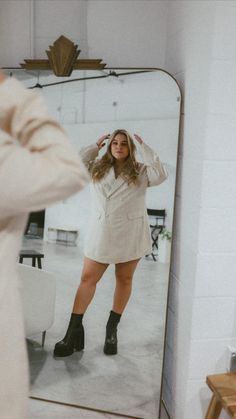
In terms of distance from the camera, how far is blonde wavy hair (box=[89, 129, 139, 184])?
5.84ft

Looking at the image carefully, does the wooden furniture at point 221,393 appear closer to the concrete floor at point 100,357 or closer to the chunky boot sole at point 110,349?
the concrete floor at point 100,357

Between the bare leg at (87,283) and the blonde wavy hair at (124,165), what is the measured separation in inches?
14.5

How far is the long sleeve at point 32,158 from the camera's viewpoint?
830 mm

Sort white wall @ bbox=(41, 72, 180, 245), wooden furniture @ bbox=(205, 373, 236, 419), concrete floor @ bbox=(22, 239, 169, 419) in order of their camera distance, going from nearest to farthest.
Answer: wooden furniture @ bbox=(205, 373, 236, 419) → white wall @ bbox=(41, 72, 180, 245) → concrete floor @ bbox=(22, 239, 169, 419)

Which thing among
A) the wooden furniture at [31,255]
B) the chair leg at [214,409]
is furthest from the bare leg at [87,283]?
the chair leg at [214,409]

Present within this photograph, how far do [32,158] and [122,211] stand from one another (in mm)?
988

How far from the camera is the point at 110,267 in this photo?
1860 mm

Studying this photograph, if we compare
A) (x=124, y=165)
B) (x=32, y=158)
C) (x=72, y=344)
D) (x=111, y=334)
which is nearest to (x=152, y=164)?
(x=124, y=165)

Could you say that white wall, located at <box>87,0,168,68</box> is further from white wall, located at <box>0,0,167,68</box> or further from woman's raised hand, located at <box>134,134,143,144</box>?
woman's raised hand, located at <box>134,134,143,144</box>

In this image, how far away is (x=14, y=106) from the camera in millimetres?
869

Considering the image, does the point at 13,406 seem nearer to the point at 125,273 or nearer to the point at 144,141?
the point at 125,273

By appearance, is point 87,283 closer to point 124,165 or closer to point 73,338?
point 73,338

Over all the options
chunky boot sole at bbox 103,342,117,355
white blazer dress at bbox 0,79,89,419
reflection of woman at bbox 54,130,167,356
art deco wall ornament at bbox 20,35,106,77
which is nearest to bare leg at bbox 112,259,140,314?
reflection of woman at bbox 54,130,167,356

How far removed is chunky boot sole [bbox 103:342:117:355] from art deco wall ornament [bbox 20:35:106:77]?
1.14 meters
